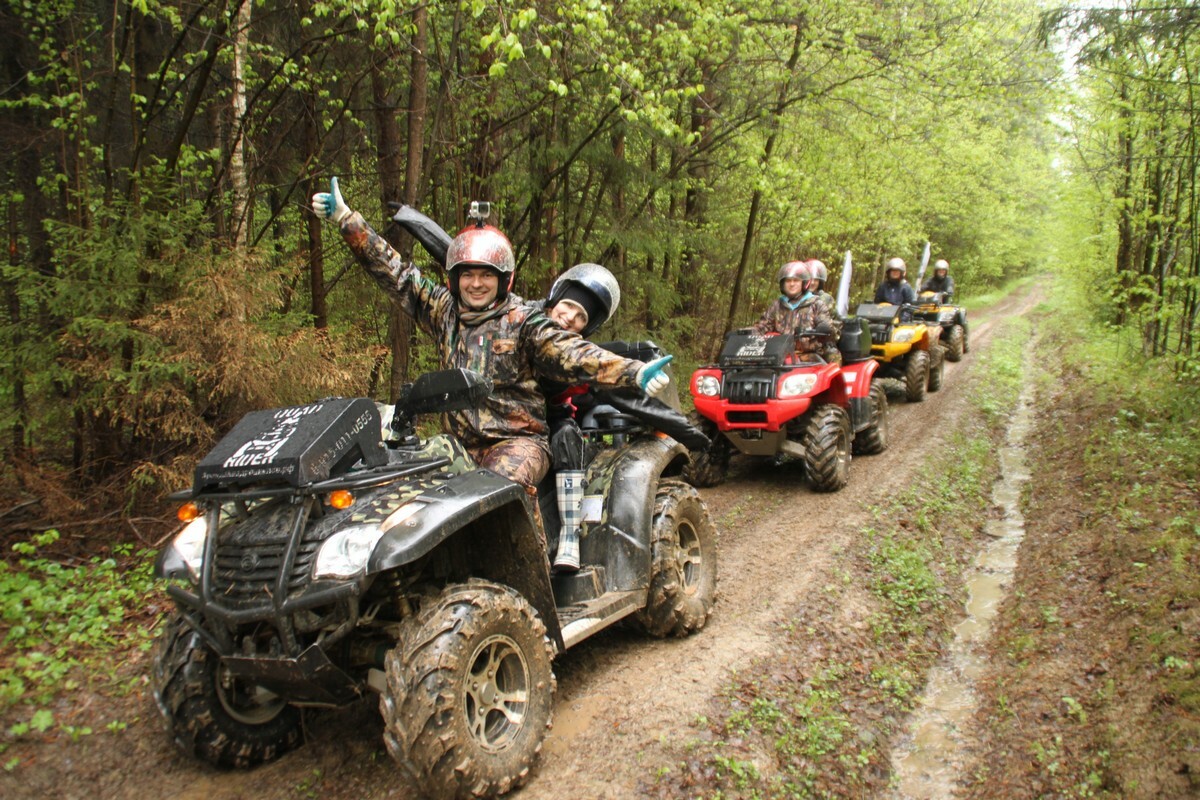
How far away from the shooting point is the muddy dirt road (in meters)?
3.04

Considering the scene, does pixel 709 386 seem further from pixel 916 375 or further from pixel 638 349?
pixel 916 375

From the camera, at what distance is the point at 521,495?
322 centimetres

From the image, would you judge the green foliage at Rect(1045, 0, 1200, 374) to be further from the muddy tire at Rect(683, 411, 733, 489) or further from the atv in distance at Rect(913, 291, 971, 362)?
the muddy tire at Rect(683, 411, 733, 489)

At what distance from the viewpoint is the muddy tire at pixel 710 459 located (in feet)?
25.8

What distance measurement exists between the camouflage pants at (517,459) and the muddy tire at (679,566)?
0.88 meters

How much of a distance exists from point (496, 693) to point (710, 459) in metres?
5.25

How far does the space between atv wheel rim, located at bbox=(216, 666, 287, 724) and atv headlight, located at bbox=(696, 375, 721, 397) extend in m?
5.34

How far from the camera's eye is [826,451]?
294 inches

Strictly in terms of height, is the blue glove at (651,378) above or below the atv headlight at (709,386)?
above

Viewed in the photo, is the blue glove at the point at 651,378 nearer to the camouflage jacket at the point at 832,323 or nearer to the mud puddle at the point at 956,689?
the mud puddle at the point at 956,689

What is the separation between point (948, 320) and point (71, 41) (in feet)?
50.3

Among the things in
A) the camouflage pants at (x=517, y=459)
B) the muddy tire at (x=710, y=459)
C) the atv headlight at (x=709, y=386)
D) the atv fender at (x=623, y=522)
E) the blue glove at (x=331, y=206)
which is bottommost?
the muddy tire at (x=710, y=459)

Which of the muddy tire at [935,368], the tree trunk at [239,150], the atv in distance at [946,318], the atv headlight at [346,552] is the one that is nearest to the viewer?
the atv headlight at [346,552]

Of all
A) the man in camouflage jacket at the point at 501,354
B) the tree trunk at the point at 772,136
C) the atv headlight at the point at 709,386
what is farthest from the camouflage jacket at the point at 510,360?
the tree trunk at the point at 772,136
